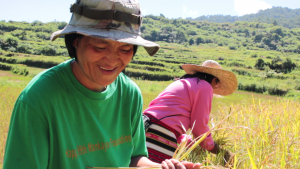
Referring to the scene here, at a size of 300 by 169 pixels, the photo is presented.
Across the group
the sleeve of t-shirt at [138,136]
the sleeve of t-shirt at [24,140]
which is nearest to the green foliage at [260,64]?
the sleeve of t-shirt at [138,136]

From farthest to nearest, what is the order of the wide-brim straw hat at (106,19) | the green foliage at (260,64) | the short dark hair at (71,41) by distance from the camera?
1. the green foliage at (260,64)
2. the short dark hair at (71,41)
3. the wide-brim straw hat at (106,19)

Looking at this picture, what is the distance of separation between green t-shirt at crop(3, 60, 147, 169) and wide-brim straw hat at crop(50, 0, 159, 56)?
0.20 m

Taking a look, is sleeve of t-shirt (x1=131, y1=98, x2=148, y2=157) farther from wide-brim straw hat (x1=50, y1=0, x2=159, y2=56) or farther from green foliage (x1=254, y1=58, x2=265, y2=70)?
green foliage (x1=254, y1=58, x2=265, y2=70)

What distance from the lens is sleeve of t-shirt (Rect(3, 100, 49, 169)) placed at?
854 mm

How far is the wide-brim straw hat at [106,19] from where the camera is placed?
97cm

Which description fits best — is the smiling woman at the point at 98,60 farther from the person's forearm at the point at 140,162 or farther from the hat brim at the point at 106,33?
the person's forearm at the point at 140,162

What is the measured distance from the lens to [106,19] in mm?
979

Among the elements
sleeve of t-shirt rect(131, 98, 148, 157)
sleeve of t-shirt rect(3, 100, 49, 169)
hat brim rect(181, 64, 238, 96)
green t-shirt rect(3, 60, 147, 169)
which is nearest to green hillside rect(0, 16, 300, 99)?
hat brim rect(181, 64, 238, 96)

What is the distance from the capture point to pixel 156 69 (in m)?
30.2

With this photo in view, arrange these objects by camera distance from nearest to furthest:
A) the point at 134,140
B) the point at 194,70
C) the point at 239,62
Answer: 1. the point at 134,140
2. the point at 194,70
3. the point at 239,62

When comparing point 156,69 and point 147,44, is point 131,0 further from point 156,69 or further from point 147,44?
point 156,69

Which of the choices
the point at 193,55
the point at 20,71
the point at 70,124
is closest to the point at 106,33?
the point at 70,124

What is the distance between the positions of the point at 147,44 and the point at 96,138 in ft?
1.45

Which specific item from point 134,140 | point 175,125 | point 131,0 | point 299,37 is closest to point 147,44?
point 131,0
